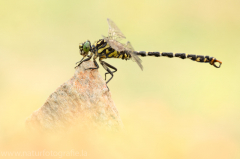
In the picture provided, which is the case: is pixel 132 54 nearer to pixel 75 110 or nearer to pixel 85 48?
pixel 85 48

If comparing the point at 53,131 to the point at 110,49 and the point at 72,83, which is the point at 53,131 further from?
the point at 110,49

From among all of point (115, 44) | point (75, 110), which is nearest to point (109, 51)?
point (115, 44)

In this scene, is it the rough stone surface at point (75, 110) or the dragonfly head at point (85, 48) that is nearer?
the rough stone surface at point (75, 110)

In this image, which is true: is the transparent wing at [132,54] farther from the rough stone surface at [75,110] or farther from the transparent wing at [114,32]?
the rough stone surface at [75,110]

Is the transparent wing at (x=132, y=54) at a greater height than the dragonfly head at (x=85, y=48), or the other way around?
the dragonfly head at (x=85, y=48)

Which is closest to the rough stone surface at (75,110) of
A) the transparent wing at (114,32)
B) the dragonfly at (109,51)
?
the dragonfly at (109,51)

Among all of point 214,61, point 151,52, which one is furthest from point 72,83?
point 214,61

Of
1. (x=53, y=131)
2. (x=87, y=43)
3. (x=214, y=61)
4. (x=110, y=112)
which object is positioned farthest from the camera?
(x=214, y=61)

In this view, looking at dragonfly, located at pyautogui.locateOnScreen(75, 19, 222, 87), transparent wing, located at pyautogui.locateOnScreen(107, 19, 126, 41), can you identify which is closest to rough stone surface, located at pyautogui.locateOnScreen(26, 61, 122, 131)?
dragonfly, located at pyautogui.locateOnScreen(75, 19, 222, 87)
